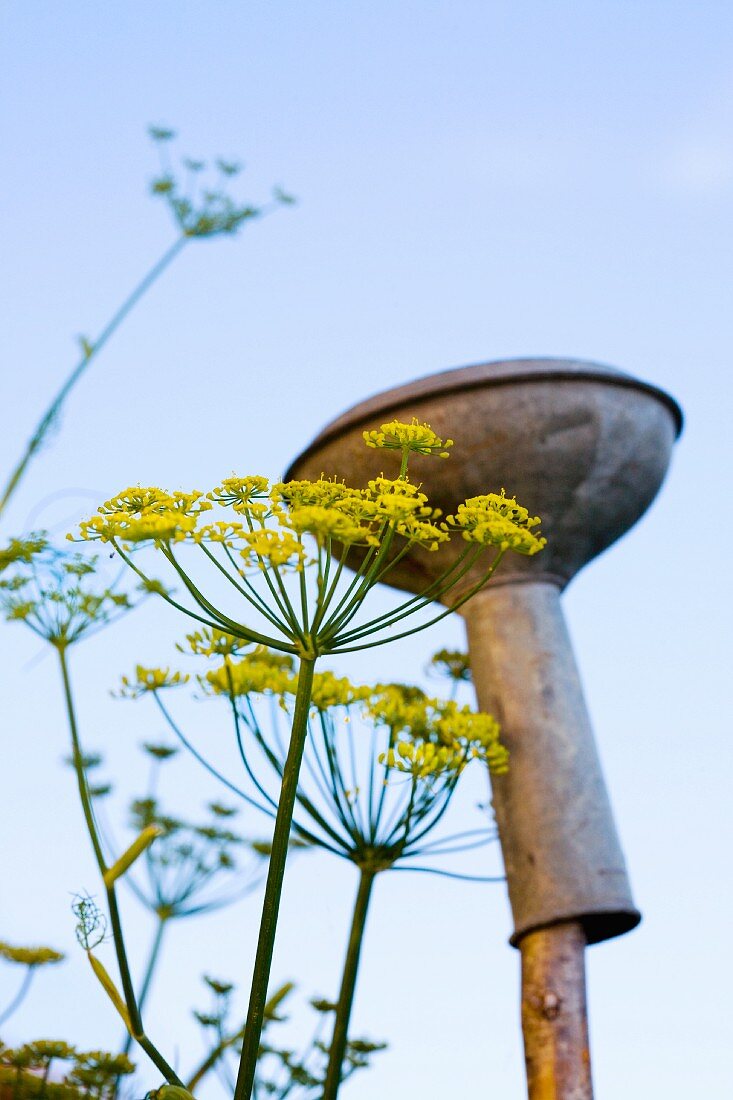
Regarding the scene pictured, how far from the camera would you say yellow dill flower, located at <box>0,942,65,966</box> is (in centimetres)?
300

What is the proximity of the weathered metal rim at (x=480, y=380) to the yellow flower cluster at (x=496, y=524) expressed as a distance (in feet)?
7.79

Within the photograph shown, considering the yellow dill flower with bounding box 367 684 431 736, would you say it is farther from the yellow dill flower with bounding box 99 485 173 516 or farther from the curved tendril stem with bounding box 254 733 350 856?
the yellow dill flower with bounding box 99 485 173 516

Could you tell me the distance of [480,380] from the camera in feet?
14.3

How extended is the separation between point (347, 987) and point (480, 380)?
7.47ft

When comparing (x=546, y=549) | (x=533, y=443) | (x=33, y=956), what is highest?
(x=533, y=443)

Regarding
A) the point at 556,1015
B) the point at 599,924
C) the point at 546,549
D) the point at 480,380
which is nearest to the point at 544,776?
the point at 599,924

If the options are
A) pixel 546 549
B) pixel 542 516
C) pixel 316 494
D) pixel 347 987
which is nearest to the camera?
pixel 316 494

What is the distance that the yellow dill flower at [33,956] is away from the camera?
9.85 feet

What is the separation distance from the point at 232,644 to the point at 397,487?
2.66 ft

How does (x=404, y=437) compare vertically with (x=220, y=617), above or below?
above

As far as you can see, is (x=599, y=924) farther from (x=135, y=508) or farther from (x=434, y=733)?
(x=135, y=508)

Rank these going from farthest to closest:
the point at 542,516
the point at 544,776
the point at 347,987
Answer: the point at 542,516, the point at 544,776, the point at 347,987

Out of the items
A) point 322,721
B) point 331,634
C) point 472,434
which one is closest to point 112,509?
point 331,634

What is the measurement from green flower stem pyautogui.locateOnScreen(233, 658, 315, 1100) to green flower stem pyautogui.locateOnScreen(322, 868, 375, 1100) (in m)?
1.20
